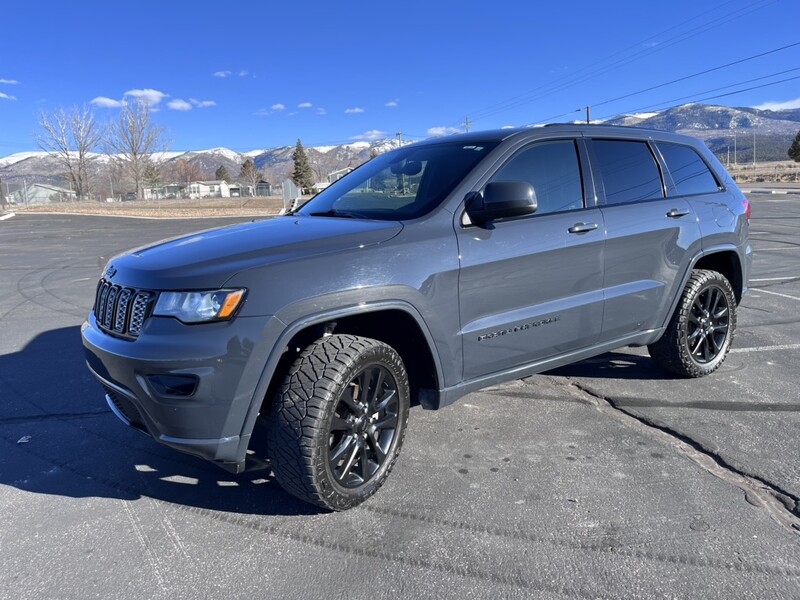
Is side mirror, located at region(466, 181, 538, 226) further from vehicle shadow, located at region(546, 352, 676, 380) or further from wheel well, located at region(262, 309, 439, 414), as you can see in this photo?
vehicle shadow, located at region(546, 352, 676, 380)

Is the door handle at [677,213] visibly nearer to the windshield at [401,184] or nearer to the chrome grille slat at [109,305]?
the windshield at [401,184]

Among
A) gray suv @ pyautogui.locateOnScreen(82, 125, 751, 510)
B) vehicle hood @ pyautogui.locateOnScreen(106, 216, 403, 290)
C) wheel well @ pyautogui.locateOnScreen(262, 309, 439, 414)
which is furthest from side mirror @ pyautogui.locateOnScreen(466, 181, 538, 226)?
wheel well @ pyautogui.locateOnScreen(262, 309, 439, 414)

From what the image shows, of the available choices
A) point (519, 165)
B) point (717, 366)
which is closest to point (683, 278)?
point (717, 366)

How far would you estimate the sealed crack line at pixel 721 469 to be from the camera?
280cm

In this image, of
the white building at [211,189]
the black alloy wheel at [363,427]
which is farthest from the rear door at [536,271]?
the white building at [211,189]

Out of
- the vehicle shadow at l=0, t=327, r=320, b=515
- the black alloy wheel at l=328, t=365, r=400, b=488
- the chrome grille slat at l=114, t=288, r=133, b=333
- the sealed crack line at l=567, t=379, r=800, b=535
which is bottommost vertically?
the sealed crack line at l=567, t=379, r=800, b=535

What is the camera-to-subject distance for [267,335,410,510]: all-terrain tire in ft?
8.68

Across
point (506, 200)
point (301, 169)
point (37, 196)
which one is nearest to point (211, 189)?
point (301, 169)

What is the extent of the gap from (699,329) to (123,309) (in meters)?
4.08

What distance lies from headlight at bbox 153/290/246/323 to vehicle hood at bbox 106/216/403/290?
4 centimetres

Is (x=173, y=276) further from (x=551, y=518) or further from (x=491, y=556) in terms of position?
(x=551, y=518)

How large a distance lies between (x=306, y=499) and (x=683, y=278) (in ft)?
10.5

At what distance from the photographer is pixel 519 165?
3.55 meters

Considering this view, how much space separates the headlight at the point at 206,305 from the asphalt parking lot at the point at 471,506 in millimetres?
1061
